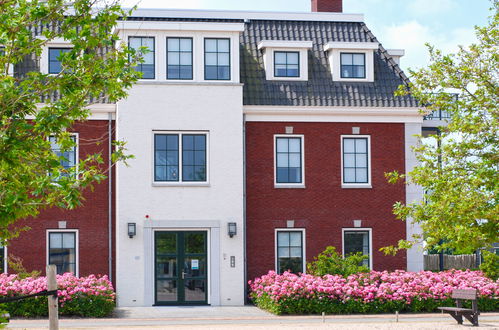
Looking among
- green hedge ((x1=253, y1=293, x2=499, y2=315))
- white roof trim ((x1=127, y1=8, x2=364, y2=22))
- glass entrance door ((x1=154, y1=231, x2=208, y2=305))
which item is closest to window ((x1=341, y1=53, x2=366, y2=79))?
white roof trim ((x1=127, y1=8, x2=364, y2=22))

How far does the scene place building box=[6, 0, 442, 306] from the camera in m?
26.8

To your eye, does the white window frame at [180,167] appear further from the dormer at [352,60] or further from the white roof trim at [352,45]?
the white roof trim at [352,45]

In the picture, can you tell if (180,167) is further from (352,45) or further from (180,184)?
(352,45)

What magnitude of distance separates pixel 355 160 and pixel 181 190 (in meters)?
5.99

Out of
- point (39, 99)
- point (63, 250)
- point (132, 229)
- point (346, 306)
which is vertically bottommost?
point (346, 306)

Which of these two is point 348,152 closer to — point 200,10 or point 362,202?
point 362,202

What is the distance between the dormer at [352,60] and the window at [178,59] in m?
5.09

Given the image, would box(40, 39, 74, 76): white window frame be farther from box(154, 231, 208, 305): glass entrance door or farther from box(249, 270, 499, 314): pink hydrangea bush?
box(249, 270, 499, 314): pink hydrangea bush

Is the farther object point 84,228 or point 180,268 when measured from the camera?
point 84,228

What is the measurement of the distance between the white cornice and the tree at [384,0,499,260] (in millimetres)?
9668

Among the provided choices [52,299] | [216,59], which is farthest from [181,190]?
[52,299]

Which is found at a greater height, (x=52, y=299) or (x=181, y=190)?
(x=181, y=190)

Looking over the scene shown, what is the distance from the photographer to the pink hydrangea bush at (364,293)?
2380 cm

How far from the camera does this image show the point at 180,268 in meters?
27.0
